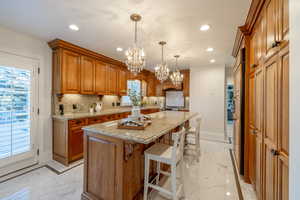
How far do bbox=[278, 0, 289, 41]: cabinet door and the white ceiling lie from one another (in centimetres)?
74

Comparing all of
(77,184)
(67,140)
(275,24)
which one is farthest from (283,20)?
(67,140)

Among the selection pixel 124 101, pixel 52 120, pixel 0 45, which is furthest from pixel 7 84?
pixel 124 101

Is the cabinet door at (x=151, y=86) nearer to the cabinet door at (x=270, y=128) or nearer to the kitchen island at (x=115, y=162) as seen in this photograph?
the kitchen island at (x=115, y=162)

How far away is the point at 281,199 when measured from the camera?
1.12 m

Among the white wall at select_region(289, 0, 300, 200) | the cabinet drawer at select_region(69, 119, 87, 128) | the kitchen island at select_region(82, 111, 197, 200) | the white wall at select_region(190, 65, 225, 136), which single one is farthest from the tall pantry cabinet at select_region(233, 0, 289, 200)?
the cabinet drawer at select_region(69, 119, 87, 128)

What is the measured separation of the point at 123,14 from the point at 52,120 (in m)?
2.77

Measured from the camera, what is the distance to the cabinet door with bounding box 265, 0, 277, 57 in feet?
4.35

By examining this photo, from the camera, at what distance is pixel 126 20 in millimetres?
2164

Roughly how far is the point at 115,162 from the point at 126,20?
6.89 feet

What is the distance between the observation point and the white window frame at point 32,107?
8.11ft

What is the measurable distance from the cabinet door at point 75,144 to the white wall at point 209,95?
408 centimetres

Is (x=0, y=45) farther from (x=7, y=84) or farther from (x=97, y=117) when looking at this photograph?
(x=97, y=117)

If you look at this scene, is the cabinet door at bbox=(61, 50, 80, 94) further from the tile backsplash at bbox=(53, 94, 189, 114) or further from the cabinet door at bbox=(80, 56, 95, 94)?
the tile backsplash at bbox=(53, 94, 189, 114)

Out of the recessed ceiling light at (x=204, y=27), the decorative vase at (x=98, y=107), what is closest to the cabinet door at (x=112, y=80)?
the decorative vase at (x=98, y=107)
